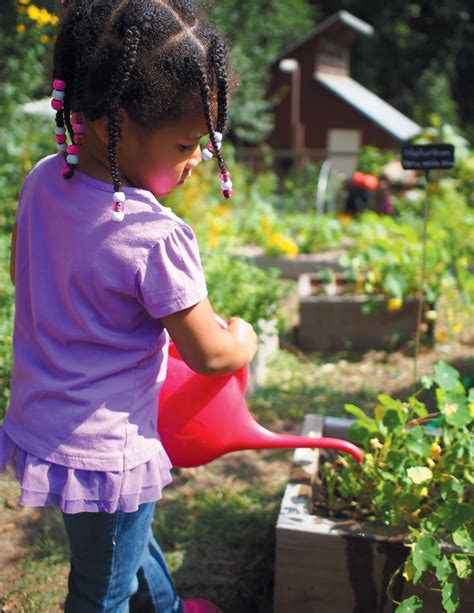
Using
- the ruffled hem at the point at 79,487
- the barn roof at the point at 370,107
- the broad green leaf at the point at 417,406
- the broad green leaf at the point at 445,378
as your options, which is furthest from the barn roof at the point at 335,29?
the ruffled hem at the point at 79,487

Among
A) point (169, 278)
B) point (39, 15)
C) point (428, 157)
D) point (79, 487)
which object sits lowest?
point (79, 487)

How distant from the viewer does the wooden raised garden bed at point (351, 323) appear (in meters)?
4.36

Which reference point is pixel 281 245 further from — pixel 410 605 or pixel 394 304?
pixel 410 605

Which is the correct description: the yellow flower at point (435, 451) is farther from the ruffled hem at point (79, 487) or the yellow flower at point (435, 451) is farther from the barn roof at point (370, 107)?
the barn roof at point (370, 107)

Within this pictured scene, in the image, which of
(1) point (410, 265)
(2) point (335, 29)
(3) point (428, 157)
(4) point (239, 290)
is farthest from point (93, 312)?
(2) point (335, 29)

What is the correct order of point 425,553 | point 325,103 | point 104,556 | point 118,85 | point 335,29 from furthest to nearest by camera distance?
point 325,103 < point 335,29 < point 425,553 < point 104,556 < point 118,85

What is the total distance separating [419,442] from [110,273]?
100 cm

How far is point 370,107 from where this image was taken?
766 inches

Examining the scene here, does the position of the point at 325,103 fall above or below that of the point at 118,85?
above

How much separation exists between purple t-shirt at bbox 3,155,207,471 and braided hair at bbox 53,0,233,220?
0.24 ft

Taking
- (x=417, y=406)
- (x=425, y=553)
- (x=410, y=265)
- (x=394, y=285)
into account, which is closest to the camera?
(x=425, y=553)

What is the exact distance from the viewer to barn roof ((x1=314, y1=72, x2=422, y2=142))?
18.3 metres

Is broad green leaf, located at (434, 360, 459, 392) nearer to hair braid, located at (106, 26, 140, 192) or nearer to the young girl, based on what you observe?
the young girl

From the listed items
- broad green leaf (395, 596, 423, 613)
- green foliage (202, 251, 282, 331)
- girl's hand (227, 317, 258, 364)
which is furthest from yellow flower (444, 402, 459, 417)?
green foliage (202, 251, 282, 331)
